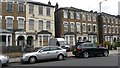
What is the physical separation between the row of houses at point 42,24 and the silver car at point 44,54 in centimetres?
1466

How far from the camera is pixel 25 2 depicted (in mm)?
35469

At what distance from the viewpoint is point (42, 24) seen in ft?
123

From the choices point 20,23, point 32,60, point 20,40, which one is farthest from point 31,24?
point 32,60

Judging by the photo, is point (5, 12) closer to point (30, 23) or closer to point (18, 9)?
point (18, 9)

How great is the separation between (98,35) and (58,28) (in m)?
12.6

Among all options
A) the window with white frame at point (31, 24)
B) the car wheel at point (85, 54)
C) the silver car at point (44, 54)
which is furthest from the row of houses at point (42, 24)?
the car wheel at point (85, 54)

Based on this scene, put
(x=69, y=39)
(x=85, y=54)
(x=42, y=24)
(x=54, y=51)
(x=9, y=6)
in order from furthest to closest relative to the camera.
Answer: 1. (x=69, y=39)
2. (x=42, y=24)
3. (x=9, y=6)
4. (x=85, y=54)
5. (x=54, y=51)

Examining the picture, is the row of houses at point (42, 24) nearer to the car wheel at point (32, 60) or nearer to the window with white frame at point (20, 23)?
the window with white frame at point (20, 23)

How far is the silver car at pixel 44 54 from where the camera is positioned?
17.7 metres

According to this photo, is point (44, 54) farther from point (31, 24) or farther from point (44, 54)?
point (31, 24)

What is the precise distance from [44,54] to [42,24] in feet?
64.1

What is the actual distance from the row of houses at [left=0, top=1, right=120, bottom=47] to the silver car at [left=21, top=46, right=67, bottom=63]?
577 inches

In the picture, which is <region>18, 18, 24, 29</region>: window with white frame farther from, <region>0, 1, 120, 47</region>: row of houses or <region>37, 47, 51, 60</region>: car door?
<region>37, 47, 51, 60</region>: car door

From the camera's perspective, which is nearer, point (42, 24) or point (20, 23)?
point (20, 23)
